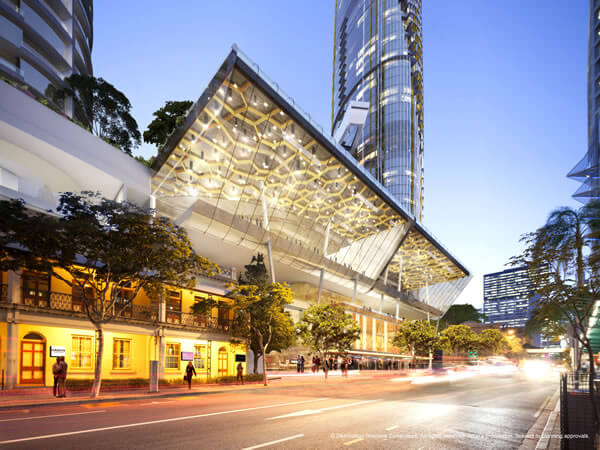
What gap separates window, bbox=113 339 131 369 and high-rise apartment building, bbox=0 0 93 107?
29370mm

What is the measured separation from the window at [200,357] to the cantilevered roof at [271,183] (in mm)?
12792

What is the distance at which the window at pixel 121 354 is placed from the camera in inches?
1114

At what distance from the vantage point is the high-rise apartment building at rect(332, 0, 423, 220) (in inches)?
5571

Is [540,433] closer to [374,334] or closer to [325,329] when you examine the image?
[325,329]

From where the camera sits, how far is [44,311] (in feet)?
77.3

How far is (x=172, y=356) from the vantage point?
104ft

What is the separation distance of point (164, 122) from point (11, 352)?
134ft

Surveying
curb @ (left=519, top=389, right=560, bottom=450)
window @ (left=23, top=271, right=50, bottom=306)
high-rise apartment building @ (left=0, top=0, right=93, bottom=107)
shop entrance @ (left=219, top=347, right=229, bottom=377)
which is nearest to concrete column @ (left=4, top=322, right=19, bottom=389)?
window @ (left=23, top=271, right=50, bottom=306)

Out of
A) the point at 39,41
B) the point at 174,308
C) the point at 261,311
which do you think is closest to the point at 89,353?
the point at 174,308

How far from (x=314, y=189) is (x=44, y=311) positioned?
29.9 m

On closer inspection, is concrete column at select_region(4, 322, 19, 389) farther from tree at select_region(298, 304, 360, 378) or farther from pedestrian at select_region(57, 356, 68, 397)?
tree at select_region(298, 304, 360, 378)

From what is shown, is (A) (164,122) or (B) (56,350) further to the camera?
(A) (164,122)

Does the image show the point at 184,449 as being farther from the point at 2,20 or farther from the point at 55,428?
the point at 2,20

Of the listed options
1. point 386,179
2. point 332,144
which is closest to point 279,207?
point 332,144
